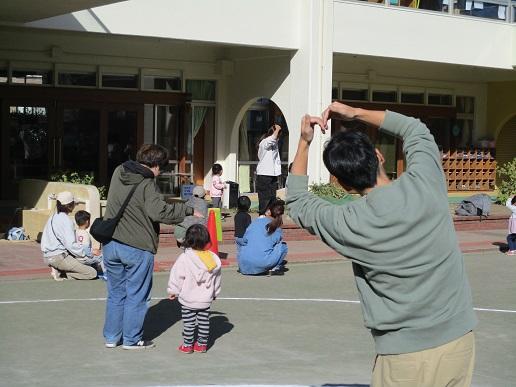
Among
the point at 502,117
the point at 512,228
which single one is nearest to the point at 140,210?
the point at 512,228

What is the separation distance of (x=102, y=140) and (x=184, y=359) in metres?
14.5

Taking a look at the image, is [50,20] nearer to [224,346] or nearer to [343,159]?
[224,346]

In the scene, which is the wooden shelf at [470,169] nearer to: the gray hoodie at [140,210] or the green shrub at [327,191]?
the green shrub at [327,191]

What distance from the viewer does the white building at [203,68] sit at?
2030 cm

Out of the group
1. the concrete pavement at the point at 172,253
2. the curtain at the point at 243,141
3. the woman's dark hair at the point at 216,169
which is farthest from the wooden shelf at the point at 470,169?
the woman's dark hair at the point at 216,169

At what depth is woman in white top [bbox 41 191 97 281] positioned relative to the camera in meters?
12.6

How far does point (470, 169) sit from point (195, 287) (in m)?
21.0

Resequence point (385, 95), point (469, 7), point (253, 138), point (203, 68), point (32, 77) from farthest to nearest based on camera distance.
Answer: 1. point (385, 95)
2. point (253, 138)
3. point (469, 7)
4. point (203, 68)
5. point (32, 77)

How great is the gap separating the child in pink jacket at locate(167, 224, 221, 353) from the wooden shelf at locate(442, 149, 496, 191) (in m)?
19.8

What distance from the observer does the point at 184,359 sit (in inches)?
334

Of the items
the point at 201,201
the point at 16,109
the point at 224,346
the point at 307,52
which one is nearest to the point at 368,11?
the point at 307,52

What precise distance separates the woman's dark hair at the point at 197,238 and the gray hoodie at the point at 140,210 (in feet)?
0.75

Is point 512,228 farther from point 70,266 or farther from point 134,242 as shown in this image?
point 134,242

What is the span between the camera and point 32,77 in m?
21.3
